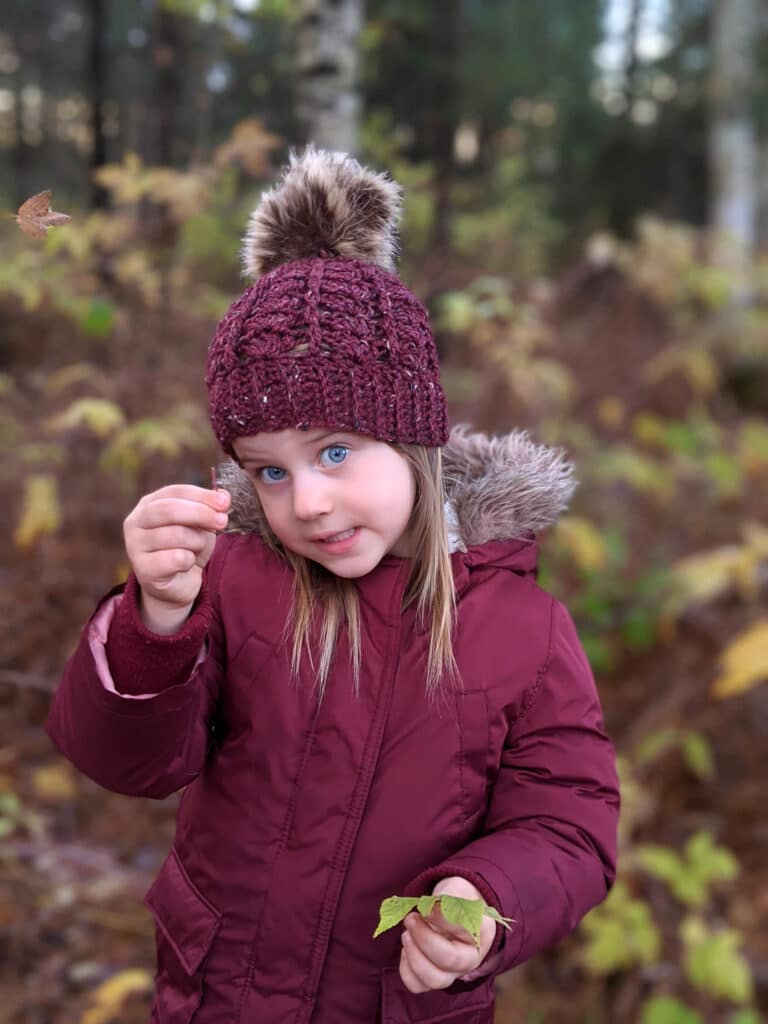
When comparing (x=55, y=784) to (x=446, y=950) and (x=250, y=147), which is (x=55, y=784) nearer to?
(x=250, y=147)

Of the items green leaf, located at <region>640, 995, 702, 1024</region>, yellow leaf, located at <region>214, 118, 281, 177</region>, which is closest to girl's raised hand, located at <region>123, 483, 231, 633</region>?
yellow leaf, located at <region>214, 118, 281, 177</region>

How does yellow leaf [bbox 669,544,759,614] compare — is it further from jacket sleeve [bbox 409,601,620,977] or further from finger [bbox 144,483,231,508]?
finger [bbox 144,483,231,508]

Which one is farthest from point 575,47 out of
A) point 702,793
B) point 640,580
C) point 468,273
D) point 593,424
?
point 702,793

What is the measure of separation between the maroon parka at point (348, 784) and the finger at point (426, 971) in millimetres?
95

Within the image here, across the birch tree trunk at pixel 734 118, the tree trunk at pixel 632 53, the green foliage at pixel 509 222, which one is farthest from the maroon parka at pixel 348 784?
the tree trunk at pixel 632 53

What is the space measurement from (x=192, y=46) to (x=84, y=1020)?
505 cm

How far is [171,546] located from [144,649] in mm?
156

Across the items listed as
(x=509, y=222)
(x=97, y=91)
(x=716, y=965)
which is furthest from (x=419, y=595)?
(x=509, y=222)

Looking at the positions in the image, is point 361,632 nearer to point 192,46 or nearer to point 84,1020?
point 84,1020

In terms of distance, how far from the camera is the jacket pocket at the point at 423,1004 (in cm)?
148

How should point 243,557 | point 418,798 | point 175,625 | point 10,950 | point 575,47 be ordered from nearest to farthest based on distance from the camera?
point 175,625
point 418,798
point 243,557
point 10,950
point 575,47

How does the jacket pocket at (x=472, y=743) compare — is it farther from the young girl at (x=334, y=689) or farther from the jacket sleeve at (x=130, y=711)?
the jacket sleeve at (x=130, y=711)

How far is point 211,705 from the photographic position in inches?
62.4

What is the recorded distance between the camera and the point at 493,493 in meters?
1.65
